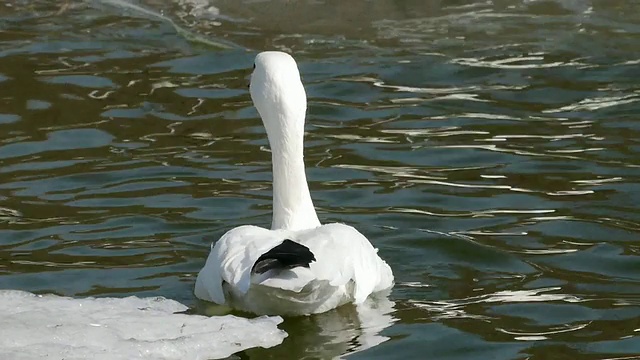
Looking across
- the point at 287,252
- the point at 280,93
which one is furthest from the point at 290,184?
the point at 287,252

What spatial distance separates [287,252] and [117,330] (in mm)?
909

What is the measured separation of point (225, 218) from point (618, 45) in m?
4.83

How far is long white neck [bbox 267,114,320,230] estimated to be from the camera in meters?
8.02

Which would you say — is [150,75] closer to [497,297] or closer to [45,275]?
[45,275]

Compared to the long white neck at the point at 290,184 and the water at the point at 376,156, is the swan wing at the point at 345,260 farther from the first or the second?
the long white neck at the point at 290,184

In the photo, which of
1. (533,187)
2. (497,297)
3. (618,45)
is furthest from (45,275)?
(618,45)

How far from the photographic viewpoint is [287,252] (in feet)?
22.1

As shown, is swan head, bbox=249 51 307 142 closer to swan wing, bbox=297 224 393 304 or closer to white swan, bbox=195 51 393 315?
white swan, bbox=195 51 393 315

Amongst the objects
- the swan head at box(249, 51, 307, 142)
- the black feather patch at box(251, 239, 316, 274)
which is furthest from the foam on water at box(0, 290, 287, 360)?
the swan head at box(249, 51, 307, 142)

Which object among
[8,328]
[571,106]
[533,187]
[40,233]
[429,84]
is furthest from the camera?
[429,84]

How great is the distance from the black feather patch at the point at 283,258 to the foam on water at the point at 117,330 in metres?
0.38

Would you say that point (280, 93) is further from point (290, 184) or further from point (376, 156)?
point (376, 156)

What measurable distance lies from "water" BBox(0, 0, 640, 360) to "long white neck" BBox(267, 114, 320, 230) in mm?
642

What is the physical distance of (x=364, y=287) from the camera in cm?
736
